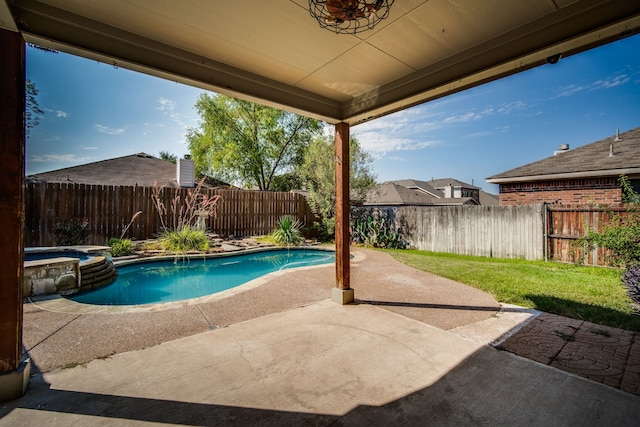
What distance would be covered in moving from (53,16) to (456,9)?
8.85ft

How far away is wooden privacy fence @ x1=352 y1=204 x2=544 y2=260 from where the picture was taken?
282 inches

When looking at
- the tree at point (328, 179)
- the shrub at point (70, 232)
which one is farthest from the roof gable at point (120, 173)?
the tree at point (328, 179)

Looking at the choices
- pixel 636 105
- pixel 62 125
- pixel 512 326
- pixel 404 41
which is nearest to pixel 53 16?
pixel 404 41

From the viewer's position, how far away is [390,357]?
2.33 meters

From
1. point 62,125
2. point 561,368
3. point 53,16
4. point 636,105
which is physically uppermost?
point 636,105

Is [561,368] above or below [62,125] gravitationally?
below

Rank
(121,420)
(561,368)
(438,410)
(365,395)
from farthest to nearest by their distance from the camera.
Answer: (561,368), (365,395), (438,410), (121,420)

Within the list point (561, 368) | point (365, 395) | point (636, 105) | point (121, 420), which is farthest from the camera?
point (636, 105)

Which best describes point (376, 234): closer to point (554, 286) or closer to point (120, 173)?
point (554, 286)

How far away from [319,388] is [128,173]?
12.5 meters

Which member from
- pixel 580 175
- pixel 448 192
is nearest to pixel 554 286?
pixel 580 175

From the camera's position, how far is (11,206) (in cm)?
180

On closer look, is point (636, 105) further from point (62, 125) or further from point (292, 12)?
point (62, 125)

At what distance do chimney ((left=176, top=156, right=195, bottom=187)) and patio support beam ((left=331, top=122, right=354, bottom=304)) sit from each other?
9.92 metres
